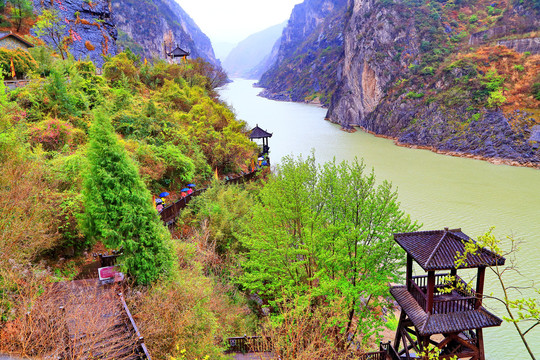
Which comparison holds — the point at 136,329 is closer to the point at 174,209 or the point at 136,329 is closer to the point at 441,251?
the point at 441,251

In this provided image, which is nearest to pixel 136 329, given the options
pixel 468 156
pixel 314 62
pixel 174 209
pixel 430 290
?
pixel 430 290

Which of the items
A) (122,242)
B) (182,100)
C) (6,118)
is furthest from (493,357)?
(182,100)

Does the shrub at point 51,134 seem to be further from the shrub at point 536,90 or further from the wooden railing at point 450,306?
the shrub at point 536,90

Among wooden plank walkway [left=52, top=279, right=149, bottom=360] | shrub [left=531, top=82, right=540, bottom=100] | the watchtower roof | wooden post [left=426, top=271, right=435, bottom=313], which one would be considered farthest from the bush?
shrub [left=531, top=82, right=540, bottom=100]

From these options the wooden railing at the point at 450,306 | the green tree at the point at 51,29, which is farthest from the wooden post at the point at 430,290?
the green tree at the point at 51,29

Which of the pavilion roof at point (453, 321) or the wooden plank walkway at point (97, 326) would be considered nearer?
the wooden plank walkway at point (97, 326)

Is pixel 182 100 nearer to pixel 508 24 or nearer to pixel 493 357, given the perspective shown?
pixel 493 357
